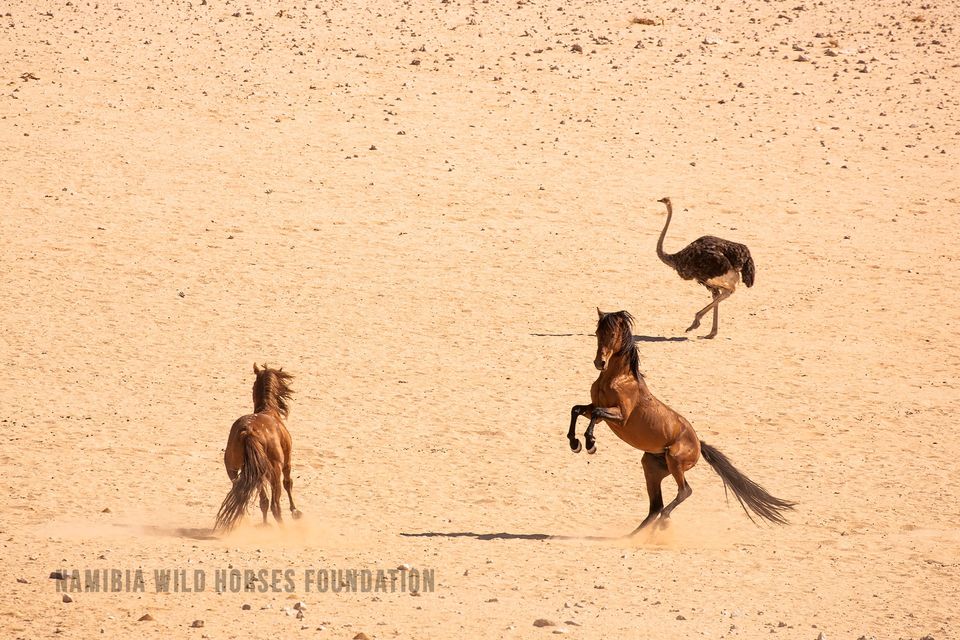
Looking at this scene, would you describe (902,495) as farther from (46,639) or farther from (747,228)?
(747,228)

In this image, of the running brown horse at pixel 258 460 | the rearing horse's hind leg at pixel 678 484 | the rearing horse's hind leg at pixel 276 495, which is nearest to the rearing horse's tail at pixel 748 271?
the rearing horse's hind leg at pixel 678 484

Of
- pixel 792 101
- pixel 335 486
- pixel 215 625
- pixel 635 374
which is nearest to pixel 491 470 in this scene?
pixel 335 486

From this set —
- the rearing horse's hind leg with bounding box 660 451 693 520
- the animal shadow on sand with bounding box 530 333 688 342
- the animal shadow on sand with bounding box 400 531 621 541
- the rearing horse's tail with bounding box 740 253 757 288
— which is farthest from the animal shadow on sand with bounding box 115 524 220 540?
the rearing horse's tail with bounding box 740 253 757 288

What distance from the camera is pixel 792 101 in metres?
25.5

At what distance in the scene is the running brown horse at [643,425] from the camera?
9.00 metres

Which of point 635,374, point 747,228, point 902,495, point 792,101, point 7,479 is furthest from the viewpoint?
point 792,101

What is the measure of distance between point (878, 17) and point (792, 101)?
6.17 metres

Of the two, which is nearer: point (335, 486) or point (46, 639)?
point (46, 639)

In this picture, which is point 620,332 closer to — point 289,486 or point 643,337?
point 289,486

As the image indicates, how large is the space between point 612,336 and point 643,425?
0.73m

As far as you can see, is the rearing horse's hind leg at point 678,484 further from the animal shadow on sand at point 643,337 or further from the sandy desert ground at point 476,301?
the animal shadow on sand at point 643,337

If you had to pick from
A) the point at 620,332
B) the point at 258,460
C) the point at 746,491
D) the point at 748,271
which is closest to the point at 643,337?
the point at 748,271

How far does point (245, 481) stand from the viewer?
28.6 ft

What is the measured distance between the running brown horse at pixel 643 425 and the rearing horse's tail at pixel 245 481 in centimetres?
218
